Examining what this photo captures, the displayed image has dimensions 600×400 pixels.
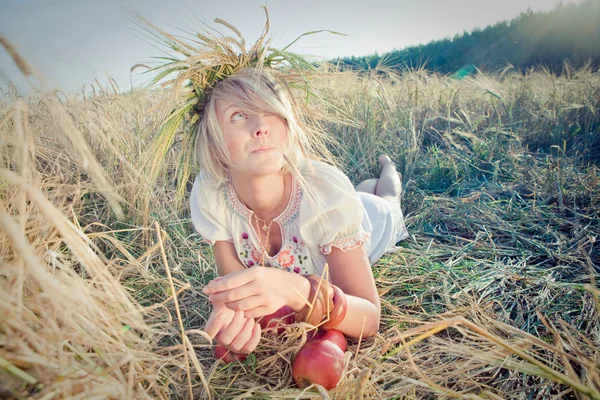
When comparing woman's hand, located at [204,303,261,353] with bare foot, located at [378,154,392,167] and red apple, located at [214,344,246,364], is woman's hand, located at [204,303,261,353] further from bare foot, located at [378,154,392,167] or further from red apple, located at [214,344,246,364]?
bare foot, located at [378,154,392,167]

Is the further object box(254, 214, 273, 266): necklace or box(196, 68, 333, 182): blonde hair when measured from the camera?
box(254, 214, 273, 266): necklace

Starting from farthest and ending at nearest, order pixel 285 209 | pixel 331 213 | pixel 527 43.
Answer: pixel 527 43 < pixel 285 209 < pixel 331 213

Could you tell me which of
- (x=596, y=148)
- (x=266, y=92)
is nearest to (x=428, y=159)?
(x=596, y=148)

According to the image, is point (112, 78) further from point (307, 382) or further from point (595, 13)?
point (595, 13)

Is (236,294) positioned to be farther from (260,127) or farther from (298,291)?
(260,127)

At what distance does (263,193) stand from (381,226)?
919 millimetres

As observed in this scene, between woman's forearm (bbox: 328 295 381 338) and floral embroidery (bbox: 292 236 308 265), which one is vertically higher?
floral embroidery (bbox: 292 236 308 265)

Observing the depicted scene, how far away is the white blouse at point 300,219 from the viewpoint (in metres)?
1.36

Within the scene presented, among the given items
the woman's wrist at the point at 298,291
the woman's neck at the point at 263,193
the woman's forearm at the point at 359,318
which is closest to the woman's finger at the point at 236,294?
the woman's wrist at the point at 298,291

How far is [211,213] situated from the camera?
153 centimetres

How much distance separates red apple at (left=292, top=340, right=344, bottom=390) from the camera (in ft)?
3.26

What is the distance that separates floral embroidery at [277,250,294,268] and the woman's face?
0.39 metres

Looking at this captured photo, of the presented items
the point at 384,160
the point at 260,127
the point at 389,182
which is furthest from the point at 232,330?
the point at 384,160

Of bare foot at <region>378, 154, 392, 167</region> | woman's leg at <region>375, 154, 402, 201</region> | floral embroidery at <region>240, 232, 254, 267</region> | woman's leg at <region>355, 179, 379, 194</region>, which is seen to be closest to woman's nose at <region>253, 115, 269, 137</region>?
floral embroidery at <region>240, 232, 254, 267</region>
